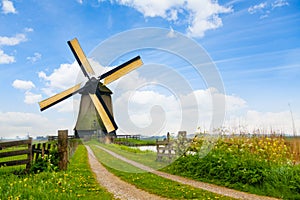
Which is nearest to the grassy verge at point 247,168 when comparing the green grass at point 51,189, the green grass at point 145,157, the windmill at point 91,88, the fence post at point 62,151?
the green grass at point 145,157

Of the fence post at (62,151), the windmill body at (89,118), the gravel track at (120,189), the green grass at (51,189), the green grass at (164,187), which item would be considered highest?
the windmill body at (89,118)

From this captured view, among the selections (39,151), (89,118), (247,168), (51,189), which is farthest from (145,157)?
(89,118)

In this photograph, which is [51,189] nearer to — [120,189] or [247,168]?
[120,189]

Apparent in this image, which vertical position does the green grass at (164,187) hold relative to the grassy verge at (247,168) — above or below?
below

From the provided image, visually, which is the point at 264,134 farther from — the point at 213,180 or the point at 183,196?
the point at 183,196

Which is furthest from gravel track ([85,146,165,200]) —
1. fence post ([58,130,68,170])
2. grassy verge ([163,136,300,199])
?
grassy verge ([163,136,300,199])

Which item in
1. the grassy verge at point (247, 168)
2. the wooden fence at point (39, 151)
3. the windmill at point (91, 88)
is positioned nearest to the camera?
the grassy verge at point (247, 168)

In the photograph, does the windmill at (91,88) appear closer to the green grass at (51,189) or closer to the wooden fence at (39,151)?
the wooden fence at (39,151)

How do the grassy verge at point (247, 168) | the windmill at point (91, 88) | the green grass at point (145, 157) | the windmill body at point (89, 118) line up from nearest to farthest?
the grassy verge at point (247, 168) < the green grass at point (145, 157) < the windmill at point (91, 88) < the windmill body at point (89, 118)

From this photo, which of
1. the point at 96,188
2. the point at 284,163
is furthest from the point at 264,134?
the point at 96,188

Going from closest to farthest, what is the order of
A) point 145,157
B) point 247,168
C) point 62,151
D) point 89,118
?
point 247,168 < point 62,151 < point 145,157 < point 89,118

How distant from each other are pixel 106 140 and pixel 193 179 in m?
28.0

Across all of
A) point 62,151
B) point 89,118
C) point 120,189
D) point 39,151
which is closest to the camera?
point 120,189

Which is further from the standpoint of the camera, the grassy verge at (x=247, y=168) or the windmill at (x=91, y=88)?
the windmill at (x=91, y=88)
